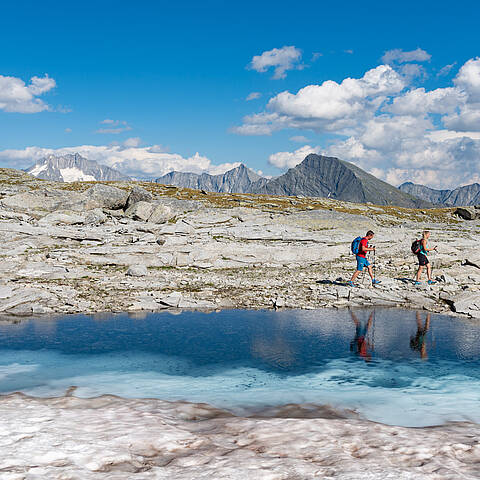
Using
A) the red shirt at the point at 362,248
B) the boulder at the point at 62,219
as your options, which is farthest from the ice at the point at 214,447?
the boulder at the point at 62,219

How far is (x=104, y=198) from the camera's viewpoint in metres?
57.1

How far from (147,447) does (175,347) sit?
8386 mm

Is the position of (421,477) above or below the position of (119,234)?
below

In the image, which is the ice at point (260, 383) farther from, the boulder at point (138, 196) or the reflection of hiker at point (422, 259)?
the boulder at point (138, 196)

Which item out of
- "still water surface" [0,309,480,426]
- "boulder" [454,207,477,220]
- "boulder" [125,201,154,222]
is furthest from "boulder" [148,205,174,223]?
"boulder" [454,207,477,220]

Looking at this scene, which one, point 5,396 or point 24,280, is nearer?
point 5,396

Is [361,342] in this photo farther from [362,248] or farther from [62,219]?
[62,219]

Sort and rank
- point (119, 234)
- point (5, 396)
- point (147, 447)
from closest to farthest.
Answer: point (147, 447), point (5, 396), point (119, 234)

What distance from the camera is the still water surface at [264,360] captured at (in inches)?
515

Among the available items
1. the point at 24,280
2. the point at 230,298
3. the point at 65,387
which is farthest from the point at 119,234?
the point at 65,387

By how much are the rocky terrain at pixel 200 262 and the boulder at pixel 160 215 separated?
0.14 m

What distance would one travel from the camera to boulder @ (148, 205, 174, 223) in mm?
48906

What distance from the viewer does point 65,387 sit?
1371 cm

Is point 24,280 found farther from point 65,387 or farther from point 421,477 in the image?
point 421,477
